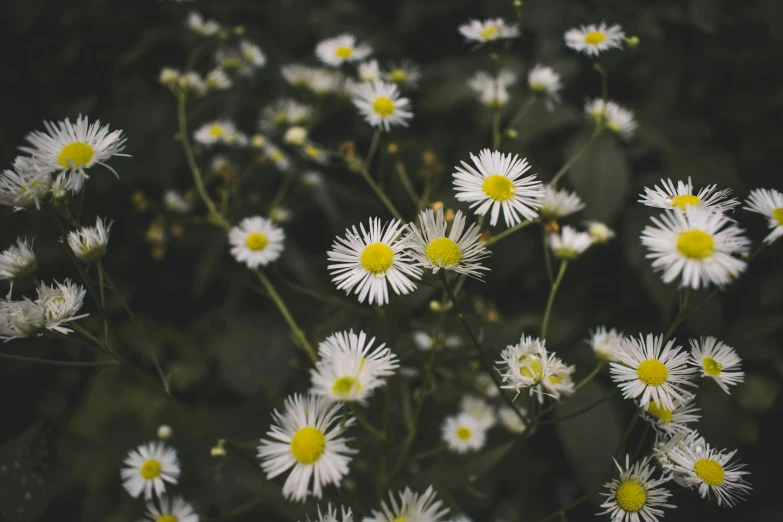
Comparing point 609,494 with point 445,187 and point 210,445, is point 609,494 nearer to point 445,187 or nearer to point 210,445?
point 210,445

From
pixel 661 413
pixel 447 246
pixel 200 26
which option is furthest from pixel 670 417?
pixel 200 26

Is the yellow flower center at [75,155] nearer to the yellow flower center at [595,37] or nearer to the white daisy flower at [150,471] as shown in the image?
the white daisy flower at [150,471]

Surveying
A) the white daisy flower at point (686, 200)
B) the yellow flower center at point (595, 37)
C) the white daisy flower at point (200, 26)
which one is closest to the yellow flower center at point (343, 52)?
the white daisy flower at point (200, 26)

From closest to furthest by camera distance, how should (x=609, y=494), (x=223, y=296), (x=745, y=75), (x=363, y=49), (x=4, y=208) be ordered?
(x=609, y=494), (x=4, y=208), (x=363, y=49), (x=745, y=75), (x=223, y=296)

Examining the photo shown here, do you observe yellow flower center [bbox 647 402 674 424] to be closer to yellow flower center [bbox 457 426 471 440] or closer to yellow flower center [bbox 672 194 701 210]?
yellow flower center [bbox 672 194 701 210]

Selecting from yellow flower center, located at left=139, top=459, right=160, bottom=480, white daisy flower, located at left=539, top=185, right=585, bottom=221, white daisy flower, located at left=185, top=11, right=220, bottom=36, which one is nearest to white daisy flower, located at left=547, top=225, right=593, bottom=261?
white daisy flower, located at left=539, top=185, right=585, bottom=221

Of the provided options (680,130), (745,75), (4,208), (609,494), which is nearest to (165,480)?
(4,208)
